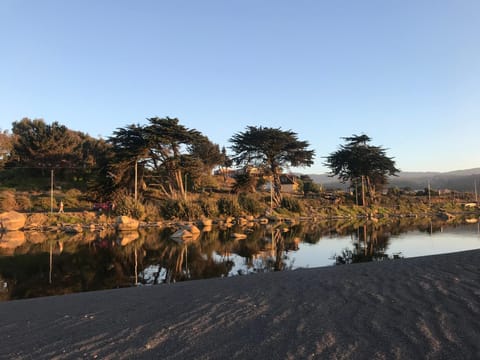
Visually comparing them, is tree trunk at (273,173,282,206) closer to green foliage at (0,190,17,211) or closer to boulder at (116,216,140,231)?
boulder at (116,216,140,231)

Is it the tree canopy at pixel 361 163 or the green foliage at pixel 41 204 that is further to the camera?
the tree canopy at pixel 361 163

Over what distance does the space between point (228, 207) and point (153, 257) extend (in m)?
16.4

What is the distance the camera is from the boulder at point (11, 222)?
1909 cm

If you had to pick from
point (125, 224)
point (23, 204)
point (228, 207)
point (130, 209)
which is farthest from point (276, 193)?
point (23, 204)

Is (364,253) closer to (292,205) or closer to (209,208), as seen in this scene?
(209,208)

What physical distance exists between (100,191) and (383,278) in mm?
25189

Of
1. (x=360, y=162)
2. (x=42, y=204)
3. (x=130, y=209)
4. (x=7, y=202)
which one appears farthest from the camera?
(x=360, y=162)

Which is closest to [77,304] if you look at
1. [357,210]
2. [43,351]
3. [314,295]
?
[43,351]

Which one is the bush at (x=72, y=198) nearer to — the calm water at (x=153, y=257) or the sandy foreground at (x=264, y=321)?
the calm water at (x=153, y=257)

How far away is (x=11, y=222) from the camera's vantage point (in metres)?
19.3

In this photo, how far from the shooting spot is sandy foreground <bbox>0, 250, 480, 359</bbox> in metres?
2.93

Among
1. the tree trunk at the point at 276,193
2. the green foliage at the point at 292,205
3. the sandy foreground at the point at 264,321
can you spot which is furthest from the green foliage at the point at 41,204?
the sandy foreground at the point at 264,321

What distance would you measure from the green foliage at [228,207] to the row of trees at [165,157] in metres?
3.46

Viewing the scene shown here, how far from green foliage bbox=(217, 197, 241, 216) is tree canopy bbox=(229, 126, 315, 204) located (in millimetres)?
7707
